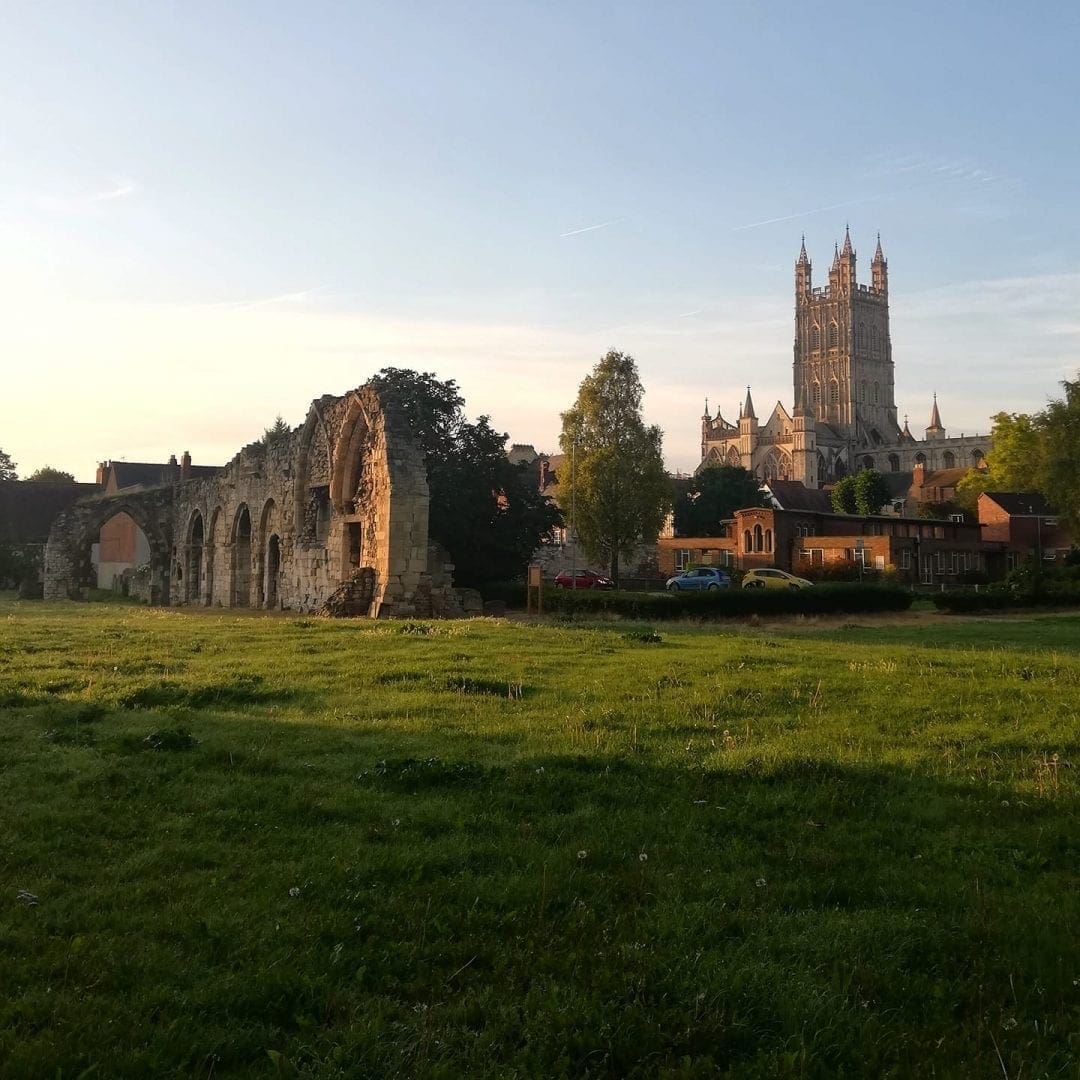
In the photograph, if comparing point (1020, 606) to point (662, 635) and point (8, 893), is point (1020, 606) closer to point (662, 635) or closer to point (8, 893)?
point (662, 635)

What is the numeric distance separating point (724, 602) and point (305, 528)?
12253 mm

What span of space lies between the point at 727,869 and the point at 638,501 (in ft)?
134

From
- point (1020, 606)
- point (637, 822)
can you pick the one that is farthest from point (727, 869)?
point (1020, 606)

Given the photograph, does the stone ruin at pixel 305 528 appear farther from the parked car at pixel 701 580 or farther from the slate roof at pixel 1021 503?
the slate roof at pixel 1021 503

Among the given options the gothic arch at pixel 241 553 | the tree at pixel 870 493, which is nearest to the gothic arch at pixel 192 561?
the gothic arch at pixel 241 553

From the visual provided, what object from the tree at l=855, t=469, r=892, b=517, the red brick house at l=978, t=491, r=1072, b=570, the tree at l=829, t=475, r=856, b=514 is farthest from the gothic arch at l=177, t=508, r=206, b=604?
the tree at l=829, t=475, r=856, b=514

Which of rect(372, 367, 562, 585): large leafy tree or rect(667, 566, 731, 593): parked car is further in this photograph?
rect(667, 566, 731, 593): parked car

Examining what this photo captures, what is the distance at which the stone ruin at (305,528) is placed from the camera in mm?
24312

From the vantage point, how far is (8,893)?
4.96m

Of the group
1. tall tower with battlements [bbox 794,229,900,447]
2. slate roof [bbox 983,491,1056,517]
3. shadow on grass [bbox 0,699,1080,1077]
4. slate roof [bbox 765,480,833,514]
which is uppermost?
tall tower with battlements [bbox 794,229,900,447]

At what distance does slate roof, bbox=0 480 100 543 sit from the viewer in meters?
61.1

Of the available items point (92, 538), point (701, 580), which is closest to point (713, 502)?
point (701, 580)

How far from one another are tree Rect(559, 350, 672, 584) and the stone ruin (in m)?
15.7

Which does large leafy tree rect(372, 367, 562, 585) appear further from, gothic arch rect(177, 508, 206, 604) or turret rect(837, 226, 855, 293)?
turret rect(837, 226, 855, 293)
